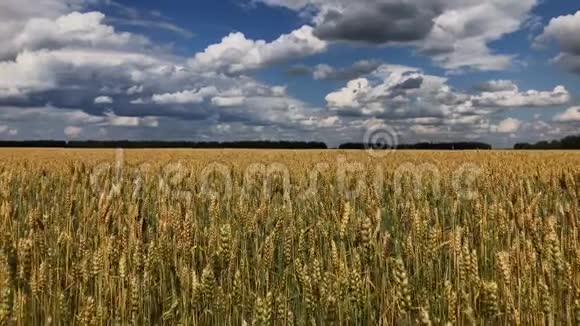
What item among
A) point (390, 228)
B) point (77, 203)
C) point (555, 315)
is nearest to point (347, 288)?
point (555, 315)

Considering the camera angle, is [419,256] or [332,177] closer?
[419,256]

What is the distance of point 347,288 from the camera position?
6.46 ft

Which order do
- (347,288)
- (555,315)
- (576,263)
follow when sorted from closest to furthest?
(347,288) < (555,315) < (576,263)

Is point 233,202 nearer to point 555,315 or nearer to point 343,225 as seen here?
point 343,225

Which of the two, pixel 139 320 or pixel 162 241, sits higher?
pixel 162 241

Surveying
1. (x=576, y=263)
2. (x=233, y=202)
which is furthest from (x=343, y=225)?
(x=233, y=202)

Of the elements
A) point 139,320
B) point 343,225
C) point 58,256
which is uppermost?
point 343,225

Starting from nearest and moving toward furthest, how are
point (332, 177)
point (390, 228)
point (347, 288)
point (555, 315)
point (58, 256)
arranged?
1. point (347, 288)
2. point (555, 315)
3. point (58, 256)
4. point (390, 228)
5. point (332, 177)

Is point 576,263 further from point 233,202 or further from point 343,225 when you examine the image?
point 233,202

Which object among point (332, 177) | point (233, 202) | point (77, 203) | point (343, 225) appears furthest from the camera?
point (332, 177)

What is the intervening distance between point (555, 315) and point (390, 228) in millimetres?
1949

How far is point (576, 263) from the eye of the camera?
2463 millimetres

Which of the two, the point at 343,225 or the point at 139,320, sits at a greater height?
the point at 343,225

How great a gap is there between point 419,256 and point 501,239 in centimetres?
76
